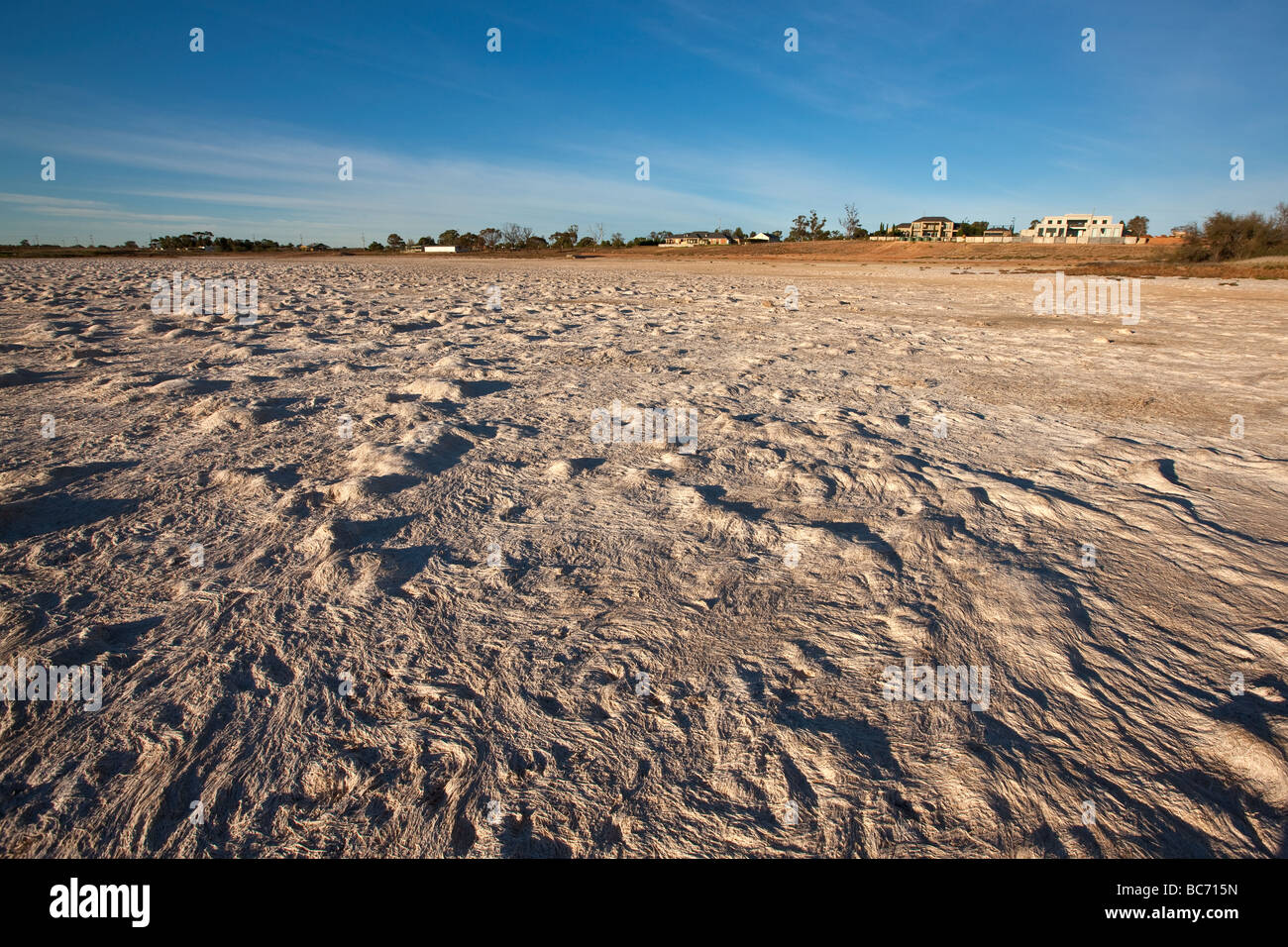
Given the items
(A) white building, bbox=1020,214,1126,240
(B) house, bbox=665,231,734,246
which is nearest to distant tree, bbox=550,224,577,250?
(B) house, bbox=665,231,734,246

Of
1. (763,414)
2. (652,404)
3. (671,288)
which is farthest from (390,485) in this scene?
(671,288)

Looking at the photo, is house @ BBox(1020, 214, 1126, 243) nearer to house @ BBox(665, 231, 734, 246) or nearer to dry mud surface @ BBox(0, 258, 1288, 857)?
house @ BBox(665, 231, 734, 246)

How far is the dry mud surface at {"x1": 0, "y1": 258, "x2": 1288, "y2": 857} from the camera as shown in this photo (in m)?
1.63

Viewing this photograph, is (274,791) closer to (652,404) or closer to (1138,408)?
(652,404)

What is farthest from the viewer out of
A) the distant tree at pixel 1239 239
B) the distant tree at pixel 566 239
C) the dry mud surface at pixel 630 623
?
the distant tree at pixel 566 239

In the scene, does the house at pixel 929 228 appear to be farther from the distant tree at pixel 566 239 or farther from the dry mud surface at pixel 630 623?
the dry mud surface at pixel 630 623

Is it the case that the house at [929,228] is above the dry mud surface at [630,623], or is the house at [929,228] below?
above

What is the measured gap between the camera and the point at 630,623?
7.82 ft

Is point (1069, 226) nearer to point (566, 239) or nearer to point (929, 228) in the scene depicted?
point (929, 228)

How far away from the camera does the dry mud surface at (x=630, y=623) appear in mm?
1631

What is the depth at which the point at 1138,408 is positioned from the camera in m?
5.43

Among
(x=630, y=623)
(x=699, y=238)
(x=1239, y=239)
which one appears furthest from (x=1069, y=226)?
(x=630, y=623)

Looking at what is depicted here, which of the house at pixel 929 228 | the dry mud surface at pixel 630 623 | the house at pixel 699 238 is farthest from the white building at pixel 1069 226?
the dry mud surface at pixel 630 623
